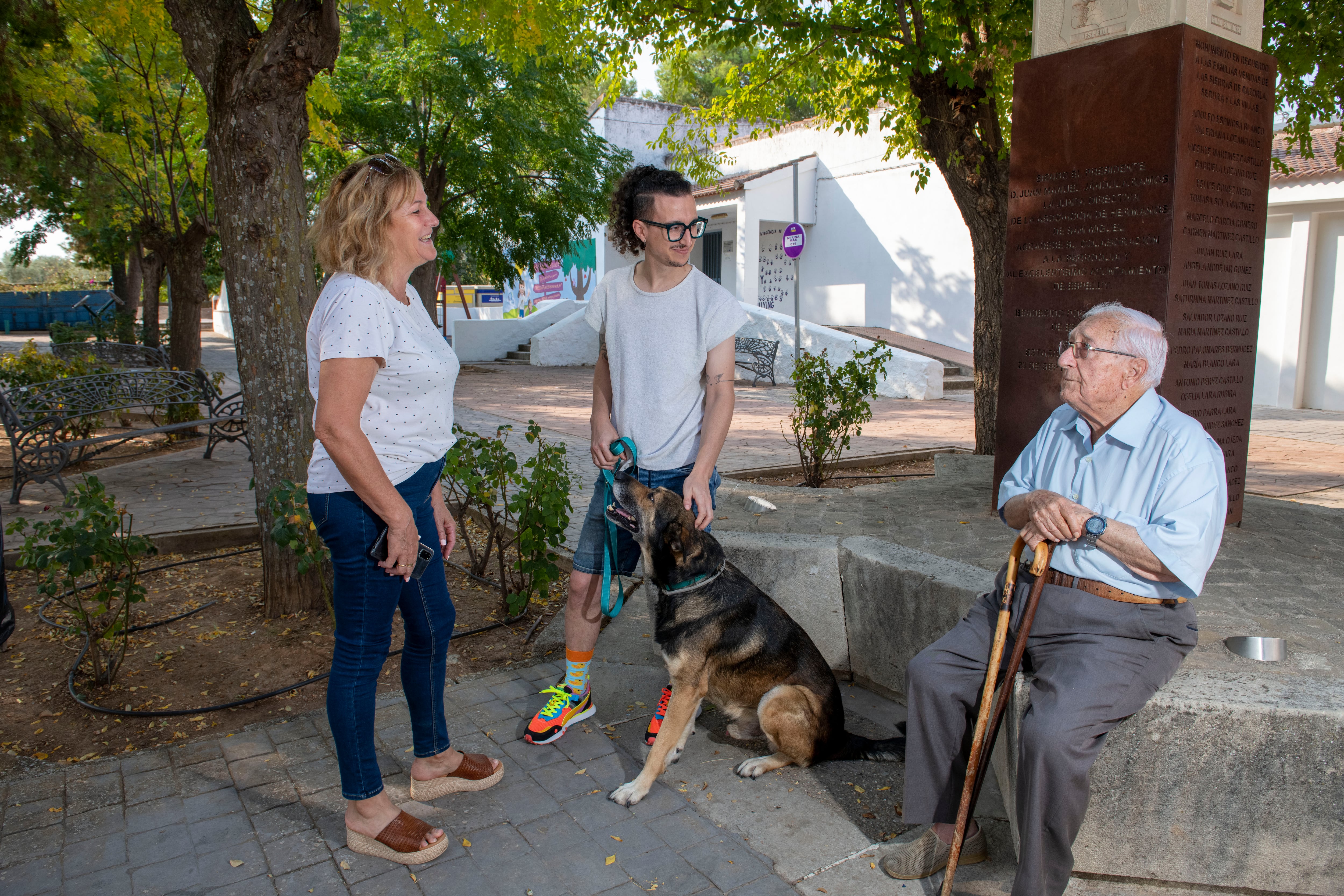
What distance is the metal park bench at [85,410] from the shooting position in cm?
752

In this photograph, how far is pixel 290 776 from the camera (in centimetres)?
322

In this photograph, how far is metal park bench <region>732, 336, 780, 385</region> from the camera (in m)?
19.5

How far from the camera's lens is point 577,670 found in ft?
12.0

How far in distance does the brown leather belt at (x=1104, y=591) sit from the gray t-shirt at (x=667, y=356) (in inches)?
53.8

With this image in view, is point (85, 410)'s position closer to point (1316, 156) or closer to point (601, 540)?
point (601, 540)

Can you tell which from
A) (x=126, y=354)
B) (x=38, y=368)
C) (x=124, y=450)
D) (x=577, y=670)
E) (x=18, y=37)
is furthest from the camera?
(x=126, y=354)

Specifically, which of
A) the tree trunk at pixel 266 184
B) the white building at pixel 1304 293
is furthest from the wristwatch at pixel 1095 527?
the white building at pixel 1304 293

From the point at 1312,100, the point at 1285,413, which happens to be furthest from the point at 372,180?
the point at 1285,413

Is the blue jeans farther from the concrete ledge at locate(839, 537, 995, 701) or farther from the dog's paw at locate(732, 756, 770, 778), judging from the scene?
the concrete ledge at locate(839, 537, 995, 701)

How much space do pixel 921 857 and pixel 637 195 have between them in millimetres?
2422

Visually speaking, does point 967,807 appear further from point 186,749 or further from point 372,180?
point 186,749

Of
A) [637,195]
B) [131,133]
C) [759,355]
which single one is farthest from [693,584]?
[759,355]

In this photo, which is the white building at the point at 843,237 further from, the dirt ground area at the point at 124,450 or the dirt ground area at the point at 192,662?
the dirt ground area at the point at 192,662

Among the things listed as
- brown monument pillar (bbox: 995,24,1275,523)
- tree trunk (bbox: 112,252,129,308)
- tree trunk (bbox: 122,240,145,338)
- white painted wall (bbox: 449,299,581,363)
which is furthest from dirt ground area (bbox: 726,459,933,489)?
tree trunk (bbox: 112,252,129,308)
